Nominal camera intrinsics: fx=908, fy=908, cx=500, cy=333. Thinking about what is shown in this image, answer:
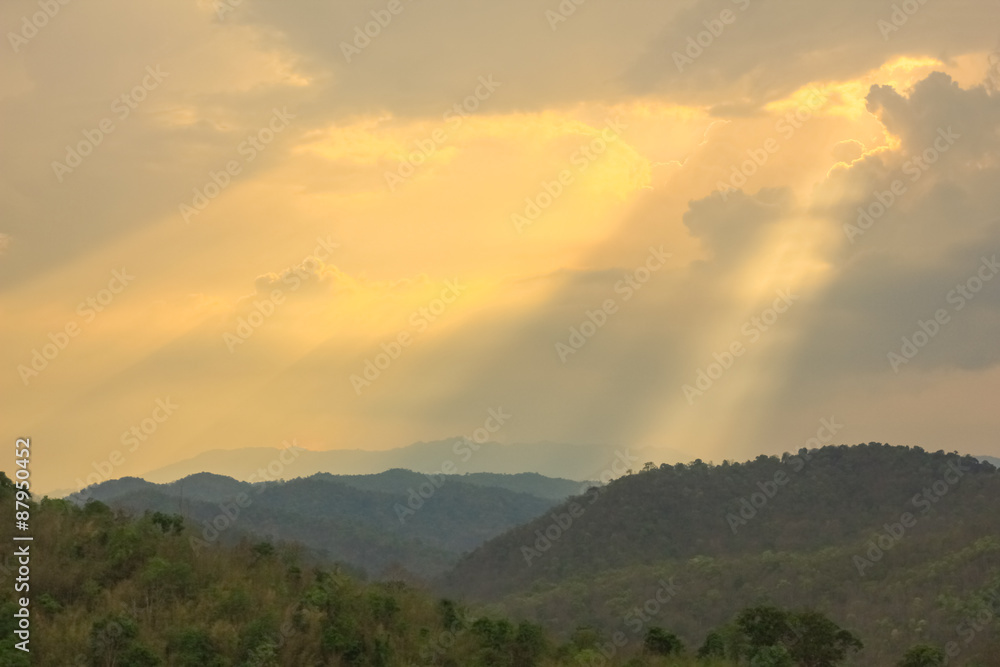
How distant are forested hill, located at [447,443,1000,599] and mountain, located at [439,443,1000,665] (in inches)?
14.7

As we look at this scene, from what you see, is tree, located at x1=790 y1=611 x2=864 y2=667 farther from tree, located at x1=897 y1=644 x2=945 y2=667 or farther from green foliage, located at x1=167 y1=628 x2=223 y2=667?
green foliage, located at x1=167 y1=628 x2=223 y2=667

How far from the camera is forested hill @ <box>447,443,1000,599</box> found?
5940 inches

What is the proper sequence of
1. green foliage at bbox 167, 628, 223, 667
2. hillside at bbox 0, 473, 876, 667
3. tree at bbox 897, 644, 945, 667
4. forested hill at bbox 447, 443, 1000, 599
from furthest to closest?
forested hill at bbox 447, 443, 1000, 599 < tree at bbox 897, 644, 945, 667 < hillside at bbox 0, 473, 876, 667 < green foliage at bbox 167, 628, 223, 667

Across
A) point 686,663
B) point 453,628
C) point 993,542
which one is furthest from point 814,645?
point 993,542

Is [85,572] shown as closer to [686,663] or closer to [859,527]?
[686,663]

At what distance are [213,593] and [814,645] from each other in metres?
25.4

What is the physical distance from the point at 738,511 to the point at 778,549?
24416mm

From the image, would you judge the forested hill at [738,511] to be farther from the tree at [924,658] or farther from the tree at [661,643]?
the tree at [661,643]

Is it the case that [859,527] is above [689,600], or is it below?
above

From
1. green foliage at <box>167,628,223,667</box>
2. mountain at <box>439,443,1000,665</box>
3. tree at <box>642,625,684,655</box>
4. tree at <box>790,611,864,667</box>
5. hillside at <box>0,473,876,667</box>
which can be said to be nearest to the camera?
green foliage at <box>167,628,223,667</box>

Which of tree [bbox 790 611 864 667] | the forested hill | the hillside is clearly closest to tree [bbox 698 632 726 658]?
the hillside

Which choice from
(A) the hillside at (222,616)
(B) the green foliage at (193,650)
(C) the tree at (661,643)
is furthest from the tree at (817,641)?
(B) the green foliage at (193,650)

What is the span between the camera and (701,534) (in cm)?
16462

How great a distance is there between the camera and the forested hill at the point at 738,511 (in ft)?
495
